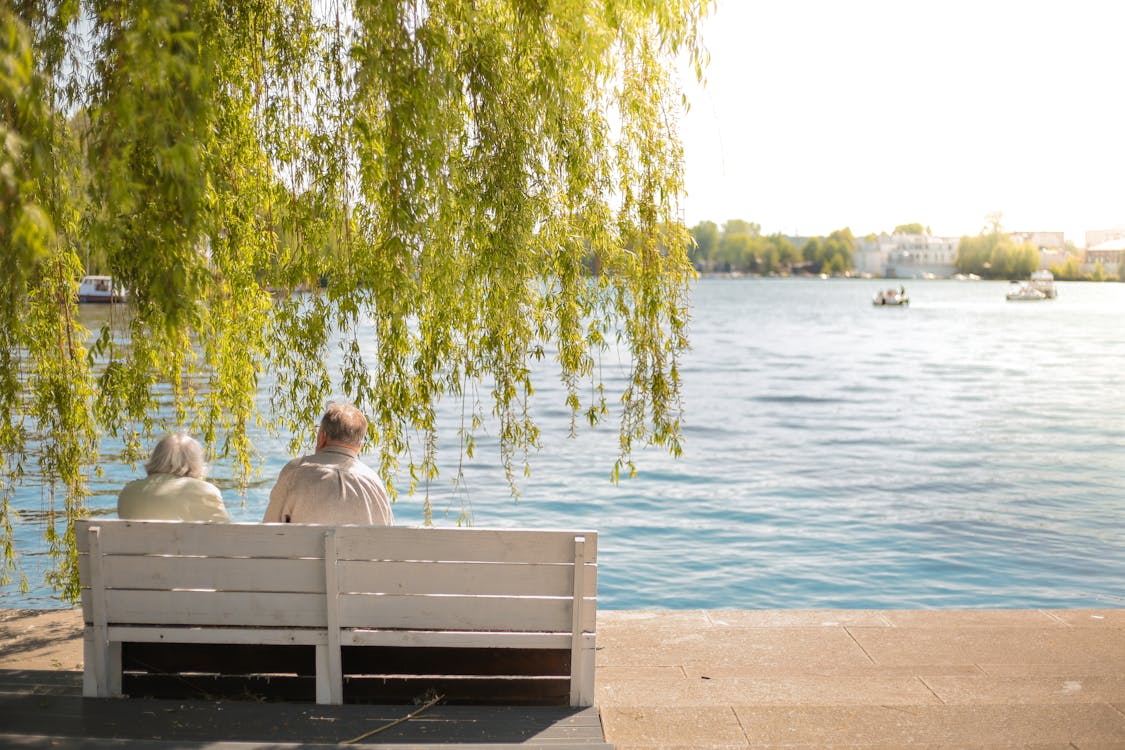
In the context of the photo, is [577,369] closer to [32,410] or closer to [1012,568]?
[32,410]

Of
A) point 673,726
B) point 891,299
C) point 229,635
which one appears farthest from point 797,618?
point 891,299

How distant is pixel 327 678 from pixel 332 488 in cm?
80

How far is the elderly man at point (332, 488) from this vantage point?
4.88m

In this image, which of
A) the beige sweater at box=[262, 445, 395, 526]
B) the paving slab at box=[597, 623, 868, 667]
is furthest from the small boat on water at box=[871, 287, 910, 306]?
the beige sweater at box=[262, 445, 395, 526]

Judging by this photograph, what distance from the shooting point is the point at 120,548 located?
174 inches

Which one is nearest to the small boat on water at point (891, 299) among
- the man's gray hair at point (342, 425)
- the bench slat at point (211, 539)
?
the man's gray hair at point (342, 425)

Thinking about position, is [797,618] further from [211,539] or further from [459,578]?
[211,539]

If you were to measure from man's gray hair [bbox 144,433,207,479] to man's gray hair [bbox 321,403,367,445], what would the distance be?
1.93 ft

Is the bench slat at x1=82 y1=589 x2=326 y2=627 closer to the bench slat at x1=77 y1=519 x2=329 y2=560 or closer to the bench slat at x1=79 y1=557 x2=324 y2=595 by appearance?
the bench slat at x1=79 y1=557 x2=324 y2=595

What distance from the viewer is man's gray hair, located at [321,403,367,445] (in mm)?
5031

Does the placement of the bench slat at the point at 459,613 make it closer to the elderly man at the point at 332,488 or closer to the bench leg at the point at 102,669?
the elderly man at the point at 332,488

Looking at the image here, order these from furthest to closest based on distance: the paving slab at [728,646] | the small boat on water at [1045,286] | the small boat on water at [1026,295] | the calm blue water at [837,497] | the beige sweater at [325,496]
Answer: the small boat on water at [1045,286], the small boat on water at [1026,295], the calm blue water at [837,497], the paving slab at [728,646], the beige sweater at [325,496]

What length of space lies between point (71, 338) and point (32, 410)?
1.60 ft

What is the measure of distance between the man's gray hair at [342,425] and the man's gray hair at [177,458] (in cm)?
59
